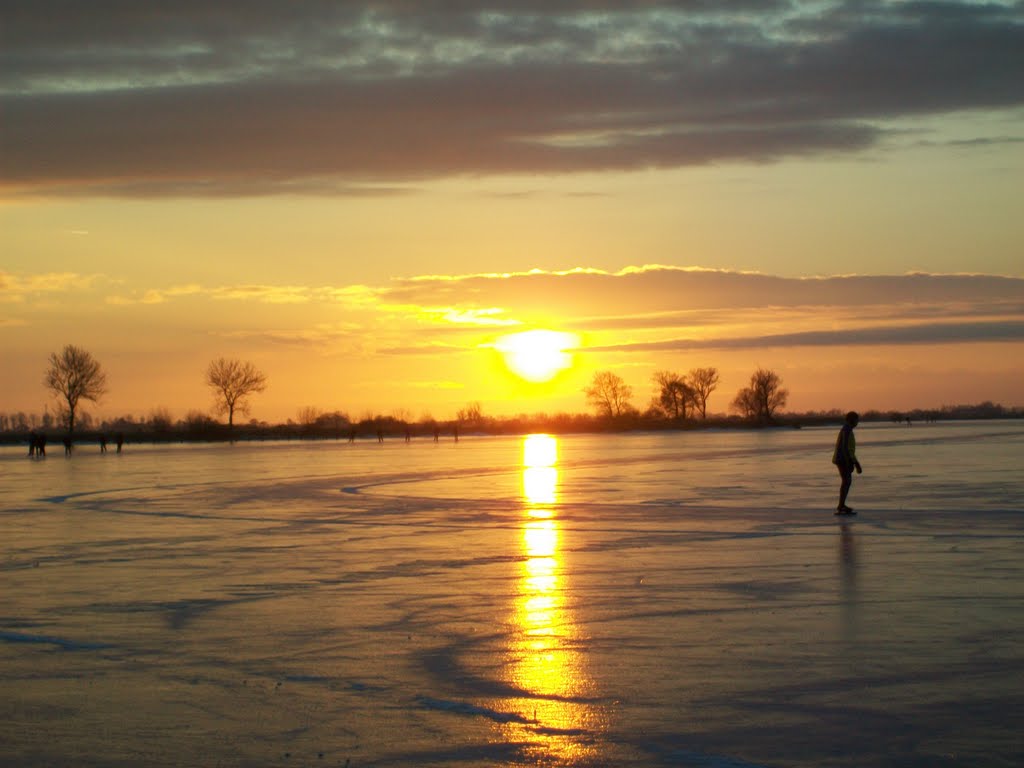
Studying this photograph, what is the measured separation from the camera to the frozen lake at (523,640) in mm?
6922

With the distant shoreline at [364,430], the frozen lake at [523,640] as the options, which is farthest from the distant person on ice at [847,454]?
the distant shoreline at [364,430]

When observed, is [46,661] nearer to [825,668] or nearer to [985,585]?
[825,668]

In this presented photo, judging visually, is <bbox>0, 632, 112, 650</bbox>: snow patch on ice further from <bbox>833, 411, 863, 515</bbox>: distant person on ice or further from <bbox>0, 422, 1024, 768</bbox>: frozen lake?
<bbox>833, 411, 863, 515</bbox>: distant person on ice

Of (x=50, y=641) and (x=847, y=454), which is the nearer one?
(x=50, y=641)

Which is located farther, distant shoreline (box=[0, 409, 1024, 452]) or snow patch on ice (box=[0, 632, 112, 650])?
distant shoreline (box=[0, 409, 1024, 452])

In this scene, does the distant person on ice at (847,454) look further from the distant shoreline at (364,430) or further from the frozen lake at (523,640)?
the distant shoreline at (364,430)

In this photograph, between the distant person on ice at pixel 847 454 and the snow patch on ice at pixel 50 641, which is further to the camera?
the distant person on ice at pixel 847 454

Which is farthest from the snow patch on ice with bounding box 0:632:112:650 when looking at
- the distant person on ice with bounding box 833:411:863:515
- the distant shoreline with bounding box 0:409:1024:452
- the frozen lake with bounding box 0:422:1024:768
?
the distant shoreline with bounding box 0:409:1024:452

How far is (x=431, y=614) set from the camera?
1133 cm

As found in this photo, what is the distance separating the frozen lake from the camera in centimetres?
692

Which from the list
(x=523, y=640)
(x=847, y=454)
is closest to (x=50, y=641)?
(x=523, y=640)

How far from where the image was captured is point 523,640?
9914mm

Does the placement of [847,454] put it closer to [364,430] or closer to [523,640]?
[523,640]

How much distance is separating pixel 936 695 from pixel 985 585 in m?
5.03
